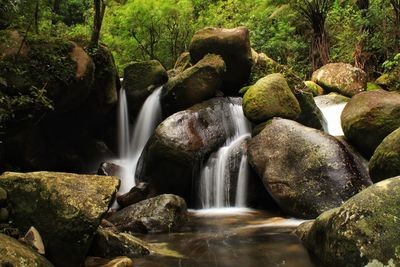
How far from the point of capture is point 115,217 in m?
8.52

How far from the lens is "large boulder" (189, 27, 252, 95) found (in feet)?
44.6

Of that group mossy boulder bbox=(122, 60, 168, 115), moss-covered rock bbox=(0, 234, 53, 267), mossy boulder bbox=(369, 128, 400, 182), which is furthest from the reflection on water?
mossy boulder bbox=(122, 60, 168, 115)

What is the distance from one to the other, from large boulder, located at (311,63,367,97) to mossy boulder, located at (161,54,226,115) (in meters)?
4.85

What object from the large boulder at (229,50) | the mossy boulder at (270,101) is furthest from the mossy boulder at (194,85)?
the mossy boulder at (270,101)

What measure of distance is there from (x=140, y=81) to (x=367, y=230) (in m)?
10.3

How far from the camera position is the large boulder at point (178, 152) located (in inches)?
420

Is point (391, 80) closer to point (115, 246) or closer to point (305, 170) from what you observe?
point (305, 170)

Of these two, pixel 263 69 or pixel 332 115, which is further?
pixel 263 69

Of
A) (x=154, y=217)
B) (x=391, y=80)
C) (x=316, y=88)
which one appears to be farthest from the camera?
(x=316, y=88)

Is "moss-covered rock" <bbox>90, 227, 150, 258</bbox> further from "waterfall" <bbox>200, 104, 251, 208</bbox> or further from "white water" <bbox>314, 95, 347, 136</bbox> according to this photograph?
"white water" <bbox>314, 95, 347, 136</bbox>

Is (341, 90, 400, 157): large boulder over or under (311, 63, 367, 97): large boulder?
Result: under

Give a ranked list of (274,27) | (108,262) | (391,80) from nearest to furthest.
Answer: (108,262), (391,80), (274,27)

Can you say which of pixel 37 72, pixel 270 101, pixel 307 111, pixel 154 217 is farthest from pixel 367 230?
pixel 37 72

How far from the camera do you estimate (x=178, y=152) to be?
418 inches
